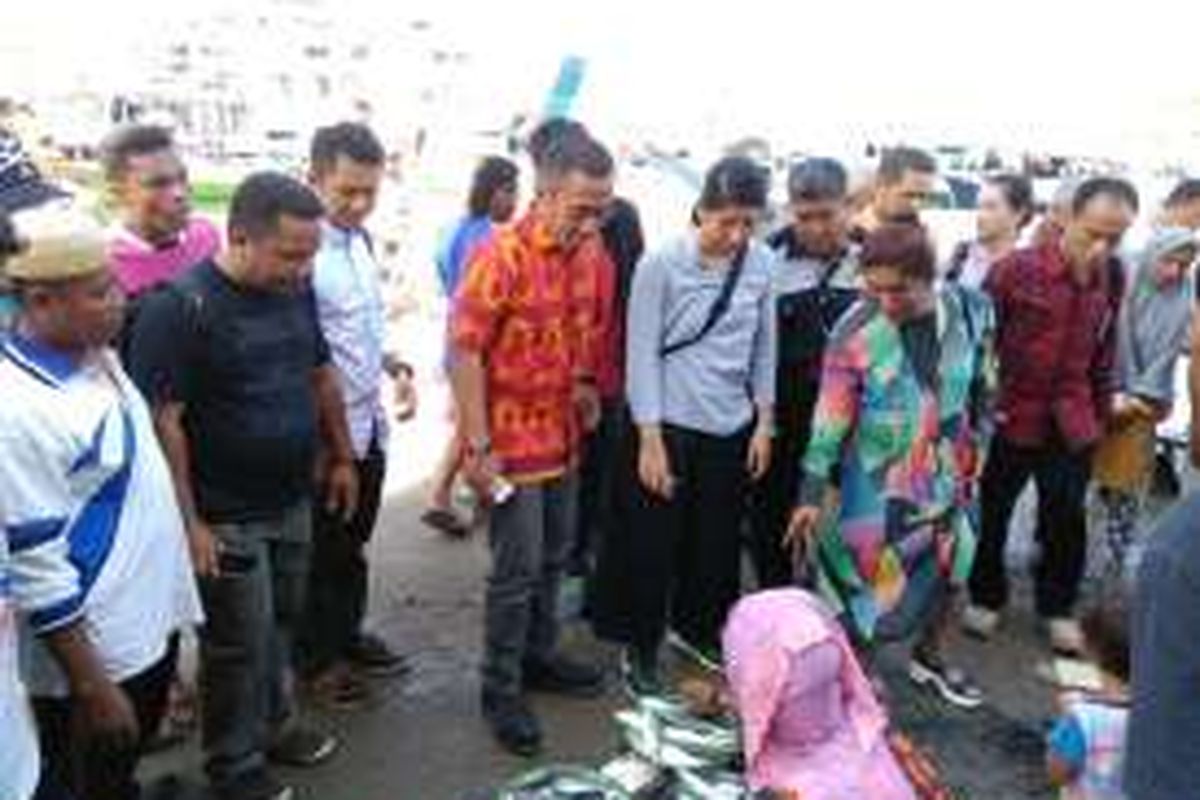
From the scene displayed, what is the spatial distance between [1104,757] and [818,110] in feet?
64.9

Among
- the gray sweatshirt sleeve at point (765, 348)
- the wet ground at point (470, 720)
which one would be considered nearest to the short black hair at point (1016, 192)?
the wet ground at point (470, 720)

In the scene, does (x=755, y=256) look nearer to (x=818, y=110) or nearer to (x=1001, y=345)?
(x=1001, y=345)

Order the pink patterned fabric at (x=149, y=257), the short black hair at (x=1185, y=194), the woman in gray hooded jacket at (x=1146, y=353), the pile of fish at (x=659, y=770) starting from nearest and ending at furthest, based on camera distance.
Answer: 1. the pile of fish at (x=659, y=770)
2. the pink patterned fabric at (x=149, y=257)
3. the woman in gray hooded jacket at (x=1146, y=353)
4. the short black hair at (x=1185, y=194)

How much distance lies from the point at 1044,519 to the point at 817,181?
167 cm

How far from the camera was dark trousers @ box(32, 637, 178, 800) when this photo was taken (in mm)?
3408

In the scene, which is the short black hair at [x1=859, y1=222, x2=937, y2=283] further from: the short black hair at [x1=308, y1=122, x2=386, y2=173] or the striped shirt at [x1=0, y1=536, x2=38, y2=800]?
the striped shirt at [x1=0, y1=536, x2=38, y2=800]

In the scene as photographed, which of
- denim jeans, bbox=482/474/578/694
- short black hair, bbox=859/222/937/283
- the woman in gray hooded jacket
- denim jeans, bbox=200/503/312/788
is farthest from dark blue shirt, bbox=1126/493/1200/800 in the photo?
the woman in gray hooded jacket

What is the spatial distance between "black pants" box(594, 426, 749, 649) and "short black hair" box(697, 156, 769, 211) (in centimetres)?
77

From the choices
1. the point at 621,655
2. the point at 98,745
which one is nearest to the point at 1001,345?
the point at 621,655

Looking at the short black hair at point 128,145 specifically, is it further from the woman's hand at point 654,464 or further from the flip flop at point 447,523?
the flip flop at point 447,523

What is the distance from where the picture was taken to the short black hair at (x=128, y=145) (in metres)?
4.64

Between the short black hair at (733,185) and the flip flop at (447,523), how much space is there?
109 inches

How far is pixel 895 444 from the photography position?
4973 millimetres

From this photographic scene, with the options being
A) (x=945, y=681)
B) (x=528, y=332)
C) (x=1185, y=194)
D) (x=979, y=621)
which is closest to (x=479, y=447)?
(x=528, y=332)
